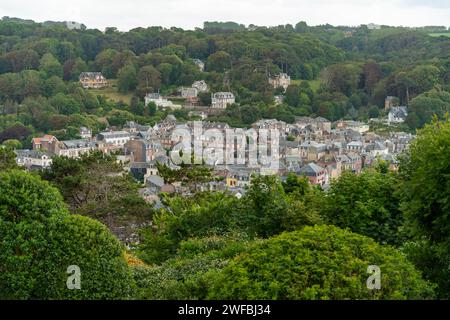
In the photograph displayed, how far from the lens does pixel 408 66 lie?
7075cm

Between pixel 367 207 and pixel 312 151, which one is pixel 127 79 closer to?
pixel 312 151

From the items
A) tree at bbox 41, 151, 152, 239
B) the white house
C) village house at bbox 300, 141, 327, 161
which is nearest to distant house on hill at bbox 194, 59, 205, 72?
the white house

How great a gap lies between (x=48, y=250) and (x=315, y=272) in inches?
122

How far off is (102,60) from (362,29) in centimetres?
5544

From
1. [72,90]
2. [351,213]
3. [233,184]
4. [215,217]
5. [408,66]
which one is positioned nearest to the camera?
[351,213]

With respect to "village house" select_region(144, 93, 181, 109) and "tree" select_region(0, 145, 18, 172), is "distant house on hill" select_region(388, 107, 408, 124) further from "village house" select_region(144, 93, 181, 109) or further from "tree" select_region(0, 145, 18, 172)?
"tree" select_region(0, 145, 18, 172)

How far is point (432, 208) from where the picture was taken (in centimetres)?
926

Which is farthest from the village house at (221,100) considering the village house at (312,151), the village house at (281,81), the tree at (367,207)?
the tree at (367,207)

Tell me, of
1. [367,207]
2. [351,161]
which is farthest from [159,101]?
[367,207]

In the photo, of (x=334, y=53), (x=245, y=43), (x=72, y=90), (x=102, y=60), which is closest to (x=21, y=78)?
(x=72, y=90)

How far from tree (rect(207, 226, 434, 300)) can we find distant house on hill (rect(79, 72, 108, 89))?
6847 cm

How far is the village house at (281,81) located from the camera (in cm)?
7231

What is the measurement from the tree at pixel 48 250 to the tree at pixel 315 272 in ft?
4.07
